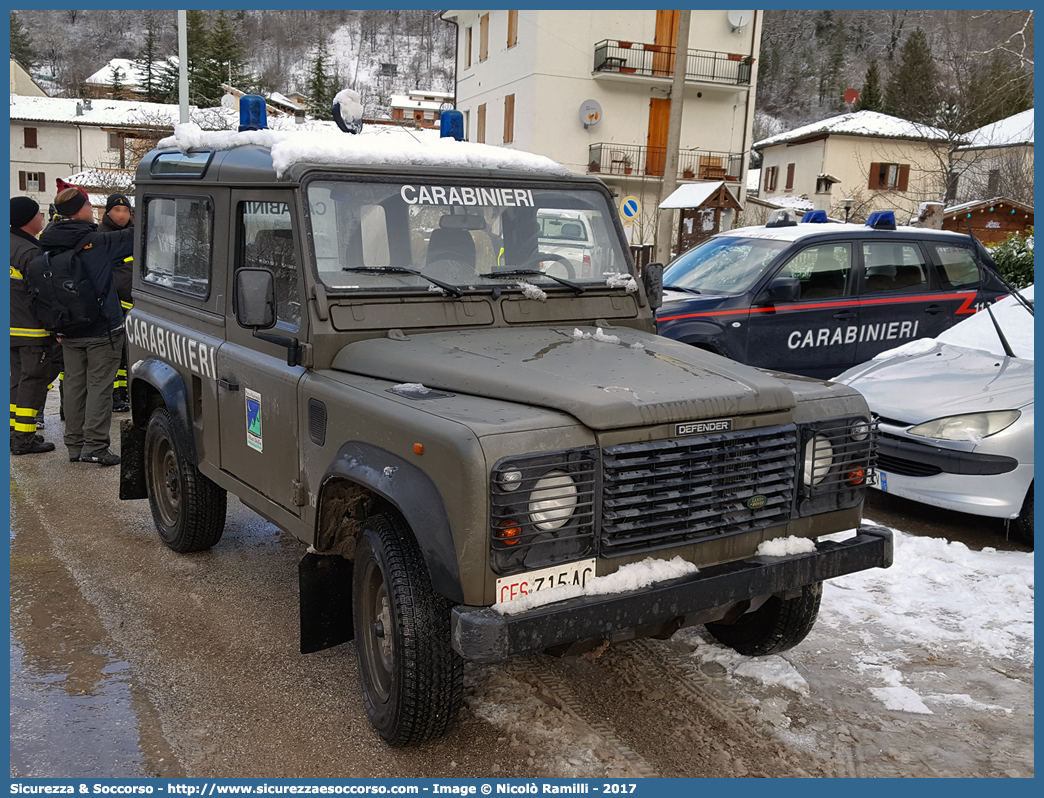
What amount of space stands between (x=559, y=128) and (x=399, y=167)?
29387mm

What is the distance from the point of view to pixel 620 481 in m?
2.96

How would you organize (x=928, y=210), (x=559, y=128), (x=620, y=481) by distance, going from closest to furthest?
(x=620, y=481) < (x=928, y=210) < (x=559, y=128)

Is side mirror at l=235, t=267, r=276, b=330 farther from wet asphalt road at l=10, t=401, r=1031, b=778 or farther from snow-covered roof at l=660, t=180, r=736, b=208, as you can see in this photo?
snow-covered roof at l=660, t=180, r=736, b=208

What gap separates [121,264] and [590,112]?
2583cm

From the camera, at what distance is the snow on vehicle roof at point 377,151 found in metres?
3.95

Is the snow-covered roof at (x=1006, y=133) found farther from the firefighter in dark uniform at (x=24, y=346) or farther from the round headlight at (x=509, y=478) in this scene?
the round headlight at (x=509, y=478)

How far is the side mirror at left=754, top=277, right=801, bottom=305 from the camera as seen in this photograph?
8.00 metres

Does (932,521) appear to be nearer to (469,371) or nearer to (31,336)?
(469,371)

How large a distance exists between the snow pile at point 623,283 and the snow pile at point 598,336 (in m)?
0.46

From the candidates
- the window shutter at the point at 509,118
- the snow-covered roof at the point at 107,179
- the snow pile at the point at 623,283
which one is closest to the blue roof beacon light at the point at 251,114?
the snow pile at the point at 623,283

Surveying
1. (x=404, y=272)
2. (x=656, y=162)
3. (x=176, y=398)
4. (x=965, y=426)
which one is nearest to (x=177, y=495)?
(x=176, y=398)

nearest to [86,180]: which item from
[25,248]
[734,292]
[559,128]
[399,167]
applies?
[559,128]

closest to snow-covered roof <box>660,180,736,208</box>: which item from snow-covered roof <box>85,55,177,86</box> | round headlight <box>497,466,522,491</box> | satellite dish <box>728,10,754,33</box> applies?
round headlight <box>497,466,522,491</box>

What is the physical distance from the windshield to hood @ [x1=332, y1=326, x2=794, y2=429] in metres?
0.31
